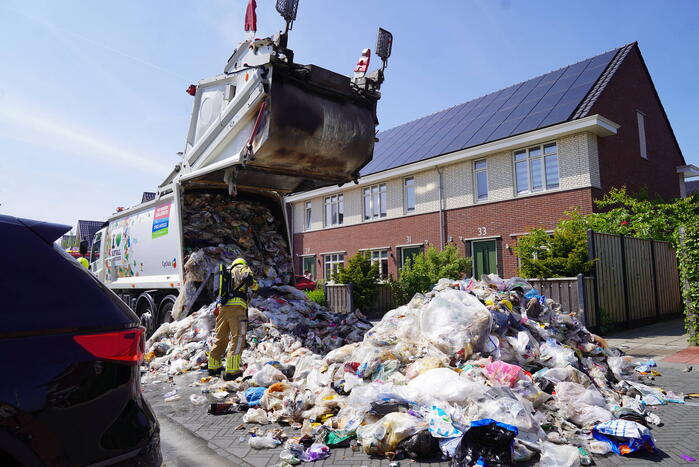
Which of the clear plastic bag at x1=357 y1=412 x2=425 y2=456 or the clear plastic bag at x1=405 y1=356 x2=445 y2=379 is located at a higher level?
the clear plastic bag at x1=405 y1=356 x2=445 y2=379

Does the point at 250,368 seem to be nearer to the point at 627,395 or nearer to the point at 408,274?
the point at 627,395

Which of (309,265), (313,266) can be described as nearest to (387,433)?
(313,266)

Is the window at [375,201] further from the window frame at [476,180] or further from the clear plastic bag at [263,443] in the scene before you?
the clear plastic bag at [263,443]

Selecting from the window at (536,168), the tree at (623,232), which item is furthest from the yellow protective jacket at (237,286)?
the window at (536,168)

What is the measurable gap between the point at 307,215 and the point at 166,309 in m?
16.1

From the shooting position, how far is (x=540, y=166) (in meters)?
15.2

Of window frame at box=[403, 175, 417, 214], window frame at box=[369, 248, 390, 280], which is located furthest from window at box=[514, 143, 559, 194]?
window frame at box=[369, 248, 390, 280]

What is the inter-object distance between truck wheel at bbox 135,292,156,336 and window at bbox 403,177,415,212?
39.5 feet

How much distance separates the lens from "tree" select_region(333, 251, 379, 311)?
14.3 m

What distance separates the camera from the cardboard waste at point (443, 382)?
11.8 ft

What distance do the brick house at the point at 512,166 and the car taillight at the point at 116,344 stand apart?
1425 cm

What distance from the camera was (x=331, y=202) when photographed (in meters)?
23.1

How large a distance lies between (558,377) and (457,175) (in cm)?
1342

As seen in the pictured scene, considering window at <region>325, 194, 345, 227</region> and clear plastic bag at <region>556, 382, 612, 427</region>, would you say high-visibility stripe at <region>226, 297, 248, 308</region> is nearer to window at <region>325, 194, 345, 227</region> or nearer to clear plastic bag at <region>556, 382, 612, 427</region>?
clear plastic bag at <region>556, 382, 612, 427</region>
